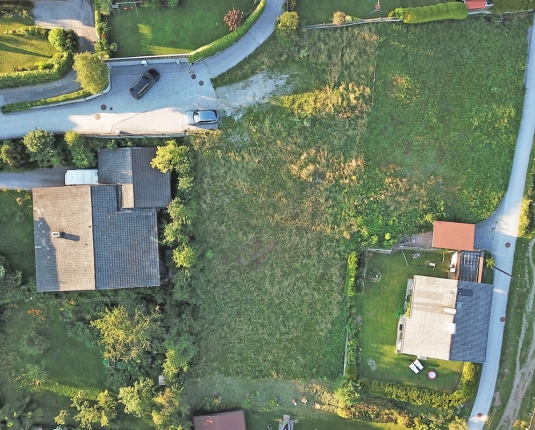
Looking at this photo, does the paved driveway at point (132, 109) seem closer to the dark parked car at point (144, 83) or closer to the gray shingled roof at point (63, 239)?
the dark parked car at point (144, 83)

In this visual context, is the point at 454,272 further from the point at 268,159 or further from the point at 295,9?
the point at 295,9

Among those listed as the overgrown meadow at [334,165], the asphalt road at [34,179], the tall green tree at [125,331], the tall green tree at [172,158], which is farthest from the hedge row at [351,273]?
the asphalt road at [34,179]

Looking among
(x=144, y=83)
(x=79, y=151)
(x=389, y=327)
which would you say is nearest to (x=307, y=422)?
(x=389, y=327)

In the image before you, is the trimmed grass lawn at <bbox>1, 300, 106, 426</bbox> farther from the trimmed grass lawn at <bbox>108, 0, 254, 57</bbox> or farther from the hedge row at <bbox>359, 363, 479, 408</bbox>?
the hedge row at <bbox>359, 363, 479, 408</bbox>

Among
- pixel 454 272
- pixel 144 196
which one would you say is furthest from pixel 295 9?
pixel 454 272

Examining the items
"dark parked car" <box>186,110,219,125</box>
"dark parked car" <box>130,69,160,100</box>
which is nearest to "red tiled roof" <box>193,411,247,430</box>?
"dark parked car" <box>186,110,219,125</box>

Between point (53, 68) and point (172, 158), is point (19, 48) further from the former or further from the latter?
point (172, 158)
